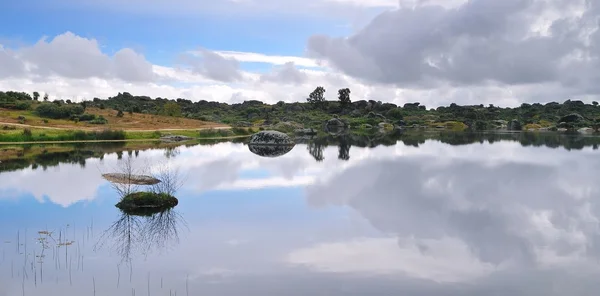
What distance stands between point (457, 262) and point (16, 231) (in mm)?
12485

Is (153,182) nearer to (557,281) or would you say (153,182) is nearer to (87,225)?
(87,225)

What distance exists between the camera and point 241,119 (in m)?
118

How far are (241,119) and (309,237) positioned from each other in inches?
4109

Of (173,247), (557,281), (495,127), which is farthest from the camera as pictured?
(495,127)

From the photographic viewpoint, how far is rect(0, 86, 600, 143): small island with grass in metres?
58.0

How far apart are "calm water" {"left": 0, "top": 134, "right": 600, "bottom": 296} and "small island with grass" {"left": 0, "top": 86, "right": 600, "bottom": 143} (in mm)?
31822

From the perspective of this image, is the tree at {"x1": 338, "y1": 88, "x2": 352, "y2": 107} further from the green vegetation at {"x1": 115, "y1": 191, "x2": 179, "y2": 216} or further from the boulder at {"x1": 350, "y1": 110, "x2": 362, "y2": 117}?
the green vegetation at {"x1": 115, "y1": 191, "x2": 179, "y2": 216}

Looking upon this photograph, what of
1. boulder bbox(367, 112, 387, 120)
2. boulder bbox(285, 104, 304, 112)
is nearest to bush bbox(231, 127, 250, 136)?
boulder bbox(367, 112, 387, 120)

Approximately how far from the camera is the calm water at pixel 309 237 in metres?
10.9

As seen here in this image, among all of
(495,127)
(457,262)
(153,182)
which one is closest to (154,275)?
(457,262)

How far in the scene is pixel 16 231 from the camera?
49.0ft

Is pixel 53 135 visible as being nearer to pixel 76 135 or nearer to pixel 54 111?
pixel 76 135

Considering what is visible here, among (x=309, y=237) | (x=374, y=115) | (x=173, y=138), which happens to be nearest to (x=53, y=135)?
(x=173, y=138)

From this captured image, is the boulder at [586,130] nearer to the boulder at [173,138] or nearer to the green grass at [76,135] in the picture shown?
the green grass at [76,135]
